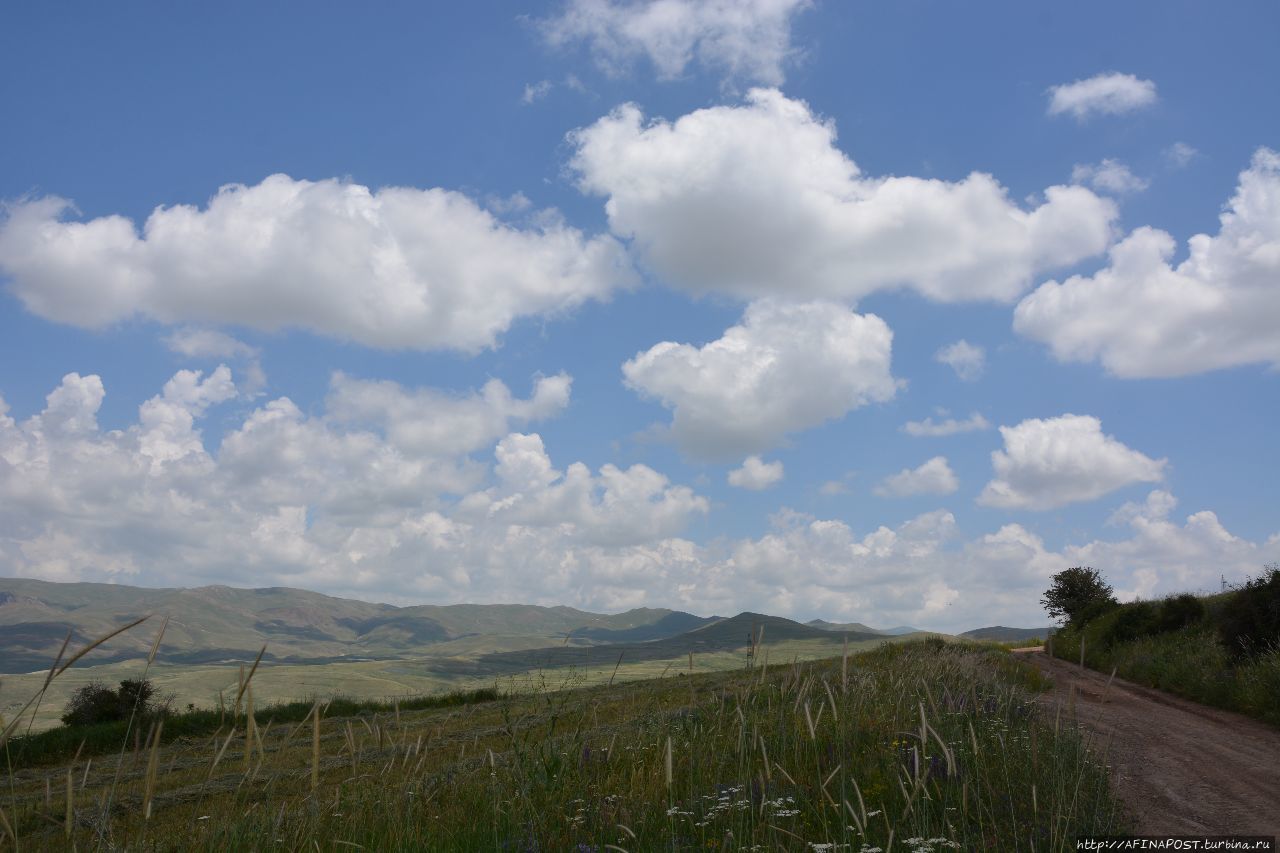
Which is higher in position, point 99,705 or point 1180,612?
point 1180,612

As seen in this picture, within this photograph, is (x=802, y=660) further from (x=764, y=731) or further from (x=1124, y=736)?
(x=1124, y=736)

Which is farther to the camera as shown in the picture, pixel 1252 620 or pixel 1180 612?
pixel 1180 612

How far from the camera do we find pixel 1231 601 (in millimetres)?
24625

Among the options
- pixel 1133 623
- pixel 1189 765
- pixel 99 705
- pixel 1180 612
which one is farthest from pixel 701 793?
pixel 99 705

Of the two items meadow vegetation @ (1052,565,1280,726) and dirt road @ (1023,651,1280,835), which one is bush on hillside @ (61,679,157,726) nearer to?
dirt road @ (1023,651,1280,835)

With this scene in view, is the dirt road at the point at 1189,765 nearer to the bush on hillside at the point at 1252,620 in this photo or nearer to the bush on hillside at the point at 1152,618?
the bush on hillside at the point at 1252,620

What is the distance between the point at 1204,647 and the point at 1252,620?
208 cm

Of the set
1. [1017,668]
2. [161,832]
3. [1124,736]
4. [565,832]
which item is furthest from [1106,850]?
[1017,668]

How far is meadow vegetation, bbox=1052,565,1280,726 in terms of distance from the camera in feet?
62.1

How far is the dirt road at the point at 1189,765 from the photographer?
8.78 metres

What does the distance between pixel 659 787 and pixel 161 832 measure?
6474 millimetres

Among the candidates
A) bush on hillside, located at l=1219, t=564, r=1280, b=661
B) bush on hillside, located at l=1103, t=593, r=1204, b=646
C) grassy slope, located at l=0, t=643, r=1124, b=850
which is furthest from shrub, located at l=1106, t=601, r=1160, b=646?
grassy slope, located at l=0, t=643, r=1124, b=850

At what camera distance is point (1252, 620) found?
2295cm

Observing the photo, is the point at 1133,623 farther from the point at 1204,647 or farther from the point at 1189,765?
the point at 1189,765
